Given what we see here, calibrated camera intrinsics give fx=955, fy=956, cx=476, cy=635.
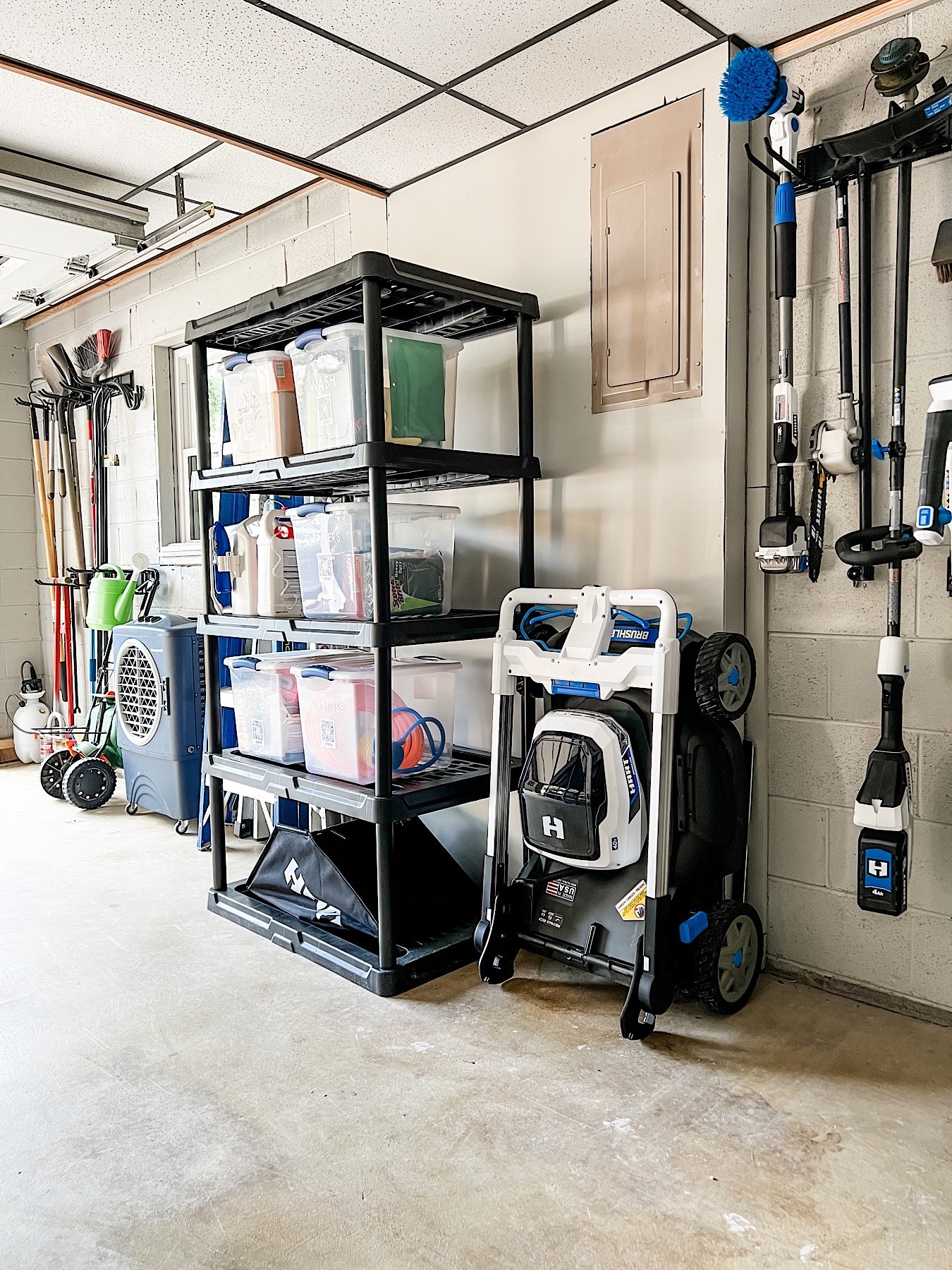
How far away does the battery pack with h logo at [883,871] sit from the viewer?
2.22 metres

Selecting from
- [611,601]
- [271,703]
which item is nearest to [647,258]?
[611,601]

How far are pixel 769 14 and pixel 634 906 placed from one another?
7.35ft

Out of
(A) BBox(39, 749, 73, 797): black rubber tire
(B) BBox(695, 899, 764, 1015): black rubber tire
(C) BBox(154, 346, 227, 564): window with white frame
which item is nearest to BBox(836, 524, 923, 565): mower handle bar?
(B) BBox(695, 899, 764, 1015): black rubber tire

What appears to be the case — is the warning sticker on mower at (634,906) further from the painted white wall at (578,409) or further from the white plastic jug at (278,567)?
the white plastic jug at (278,567)

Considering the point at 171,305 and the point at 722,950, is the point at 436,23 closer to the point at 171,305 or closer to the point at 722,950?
the point at 722,950

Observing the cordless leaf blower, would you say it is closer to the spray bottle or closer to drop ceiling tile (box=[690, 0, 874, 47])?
drop ceiling tile (box=[690, 0, 874, 47])

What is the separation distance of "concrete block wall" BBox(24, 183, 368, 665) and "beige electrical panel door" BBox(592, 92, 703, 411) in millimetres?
1083

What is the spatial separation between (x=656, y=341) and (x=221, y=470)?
140cm

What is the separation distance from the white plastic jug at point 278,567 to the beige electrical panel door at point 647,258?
3.42 feet

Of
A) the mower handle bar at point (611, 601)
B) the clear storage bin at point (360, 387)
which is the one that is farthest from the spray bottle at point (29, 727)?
the mower handle bar at point (611, 601)

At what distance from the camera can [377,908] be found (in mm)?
2777

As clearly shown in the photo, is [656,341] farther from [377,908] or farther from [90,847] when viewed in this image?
[90,847]

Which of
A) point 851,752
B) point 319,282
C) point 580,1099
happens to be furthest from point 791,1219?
point 319,282

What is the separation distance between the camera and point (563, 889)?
101 inches
